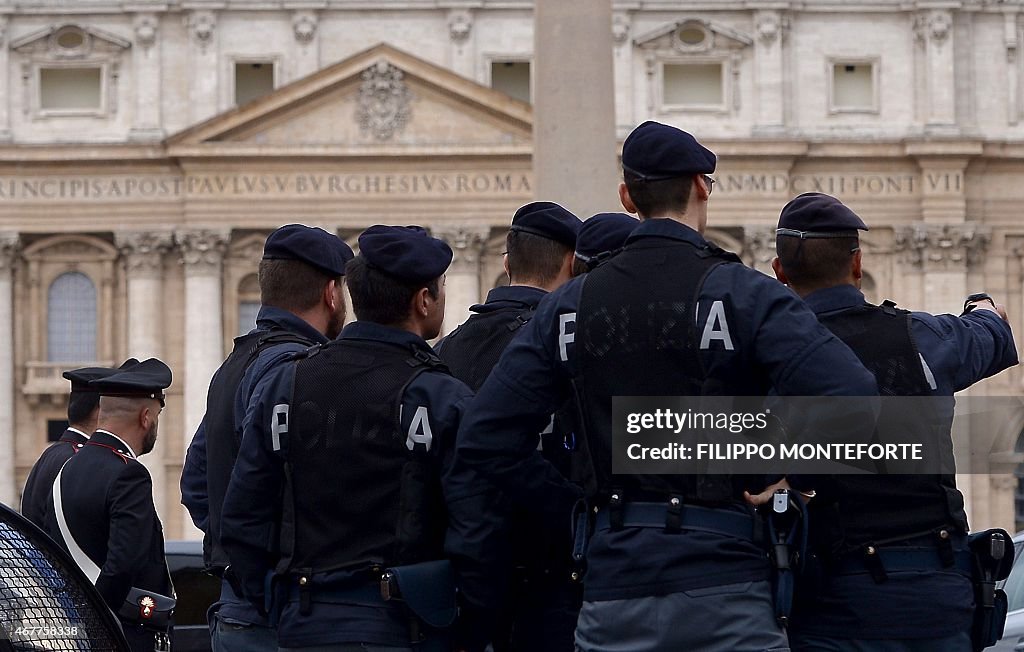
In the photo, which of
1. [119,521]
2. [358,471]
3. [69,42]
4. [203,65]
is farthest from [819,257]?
[69,42]

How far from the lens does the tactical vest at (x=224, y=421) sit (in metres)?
6.95

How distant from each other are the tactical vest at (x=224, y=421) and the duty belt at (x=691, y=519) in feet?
6.49

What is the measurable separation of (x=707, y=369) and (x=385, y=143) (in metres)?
39.7

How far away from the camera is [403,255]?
6176 mm

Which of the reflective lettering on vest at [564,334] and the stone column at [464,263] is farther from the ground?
the stone column at [464,263]

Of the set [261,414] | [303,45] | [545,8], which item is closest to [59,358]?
[303,45]

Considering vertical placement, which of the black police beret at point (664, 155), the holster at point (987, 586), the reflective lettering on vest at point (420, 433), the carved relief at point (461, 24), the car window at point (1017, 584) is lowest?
the car window at point (1017, 584)

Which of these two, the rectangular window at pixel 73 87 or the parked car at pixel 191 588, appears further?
the rectangular window at pixel 73 87

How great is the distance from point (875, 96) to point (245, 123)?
1397 centimetres

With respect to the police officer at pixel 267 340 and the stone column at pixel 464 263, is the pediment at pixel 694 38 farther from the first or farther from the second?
the police officer at pixel 267 340

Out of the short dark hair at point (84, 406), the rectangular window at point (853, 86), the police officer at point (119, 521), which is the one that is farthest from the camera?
the rectangular window at point (853, 86)

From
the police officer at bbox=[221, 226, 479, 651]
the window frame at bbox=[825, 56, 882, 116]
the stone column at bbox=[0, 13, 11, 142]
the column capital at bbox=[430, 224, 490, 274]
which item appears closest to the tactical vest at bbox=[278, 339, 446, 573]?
the police officer at bbox=[221, 226, 479, 651]

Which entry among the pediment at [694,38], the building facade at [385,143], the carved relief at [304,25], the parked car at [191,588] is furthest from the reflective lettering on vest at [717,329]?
the pediment at [694,38]

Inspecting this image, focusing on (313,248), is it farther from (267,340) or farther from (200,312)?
(200,312)
